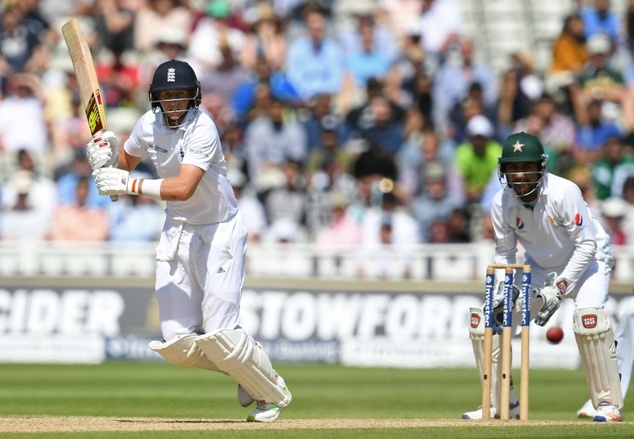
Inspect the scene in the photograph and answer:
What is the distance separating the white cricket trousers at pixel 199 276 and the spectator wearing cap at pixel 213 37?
8276 mm

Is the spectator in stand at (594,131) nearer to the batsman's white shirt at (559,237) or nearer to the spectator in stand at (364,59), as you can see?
the spectator in stand at (364,59)

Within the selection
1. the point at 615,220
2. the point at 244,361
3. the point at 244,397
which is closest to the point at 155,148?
the point at 244,361

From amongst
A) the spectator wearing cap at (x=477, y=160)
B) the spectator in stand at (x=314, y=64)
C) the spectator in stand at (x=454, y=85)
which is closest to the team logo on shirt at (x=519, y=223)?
the spectator wearing cap at (x=477, y=160)

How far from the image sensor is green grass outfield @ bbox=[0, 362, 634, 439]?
7203mm

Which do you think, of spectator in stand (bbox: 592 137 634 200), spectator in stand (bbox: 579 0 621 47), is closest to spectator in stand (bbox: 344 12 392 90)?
spectator in stand (bbox: 579 0 621 47)

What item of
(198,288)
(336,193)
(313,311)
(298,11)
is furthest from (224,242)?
(298,11)

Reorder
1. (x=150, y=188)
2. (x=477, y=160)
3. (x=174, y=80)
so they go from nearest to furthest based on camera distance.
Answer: (x=150, y=188) → (x=174, y=80) → (x=477, y=160)

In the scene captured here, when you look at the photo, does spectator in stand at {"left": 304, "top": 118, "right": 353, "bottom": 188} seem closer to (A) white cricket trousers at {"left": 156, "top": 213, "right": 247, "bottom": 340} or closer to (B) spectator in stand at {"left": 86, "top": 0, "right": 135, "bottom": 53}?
(B) spectator in stand at {"left": 86, "top": 0, "right": 135, "bottom": 53}

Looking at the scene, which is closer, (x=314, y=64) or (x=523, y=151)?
(x=523, y=151)

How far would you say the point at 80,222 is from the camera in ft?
46.7

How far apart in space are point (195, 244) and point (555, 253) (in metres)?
2.27

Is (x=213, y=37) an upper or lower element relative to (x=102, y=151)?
upper

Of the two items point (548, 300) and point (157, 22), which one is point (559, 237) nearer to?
point (548, 300)

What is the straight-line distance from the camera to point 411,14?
16922 mm
